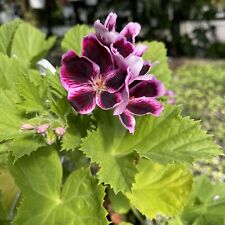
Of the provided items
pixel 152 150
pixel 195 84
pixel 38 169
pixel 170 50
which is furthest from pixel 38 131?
pixel 170 50

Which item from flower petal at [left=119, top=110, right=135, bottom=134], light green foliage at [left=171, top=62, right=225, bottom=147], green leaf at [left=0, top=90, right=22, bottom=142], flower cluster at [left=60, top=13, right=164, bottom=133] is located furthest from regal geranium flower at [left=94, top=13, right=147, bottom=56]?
light green foliage at [left=171, top=62, right=225, bottom=147]

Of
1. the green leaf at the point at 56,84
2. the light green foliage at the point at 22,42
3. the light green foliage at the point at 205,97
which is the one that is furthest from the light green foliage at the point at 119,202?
the light green foliage at the point at 205,97

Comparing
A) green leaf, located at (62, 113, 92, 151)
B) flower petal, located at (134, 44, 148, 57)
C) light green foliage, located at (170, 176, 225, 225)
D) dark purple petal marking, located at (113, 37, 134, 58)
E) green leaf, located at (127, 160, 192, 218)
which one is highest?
dark purple petal marking, located at (113, 37, 134, 58)

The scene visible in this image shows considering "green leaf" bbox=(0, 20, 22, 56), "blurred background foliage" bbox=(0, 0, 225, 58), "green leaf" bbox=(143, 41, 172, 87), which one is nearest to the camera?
"green leaf" bbox=(143, 41, 172, 87)

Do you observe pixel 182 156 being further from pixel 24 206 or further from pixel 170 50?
pixel 170 50

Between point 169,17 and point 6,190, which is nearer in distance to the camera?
point 6,190

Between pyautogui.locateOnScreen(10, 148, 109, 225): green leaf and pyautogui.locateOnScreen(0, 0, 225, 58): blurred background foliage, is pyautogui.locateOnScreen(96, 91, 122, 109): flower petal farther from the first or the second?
pyautogui.locateOnScreen(0, 0, 225, 58): blurred background foliage

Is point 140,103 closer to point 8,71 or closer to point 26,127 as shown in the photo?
point 26,127

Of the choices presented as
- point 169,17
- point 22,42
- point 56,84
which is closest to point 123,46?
point 56,84
